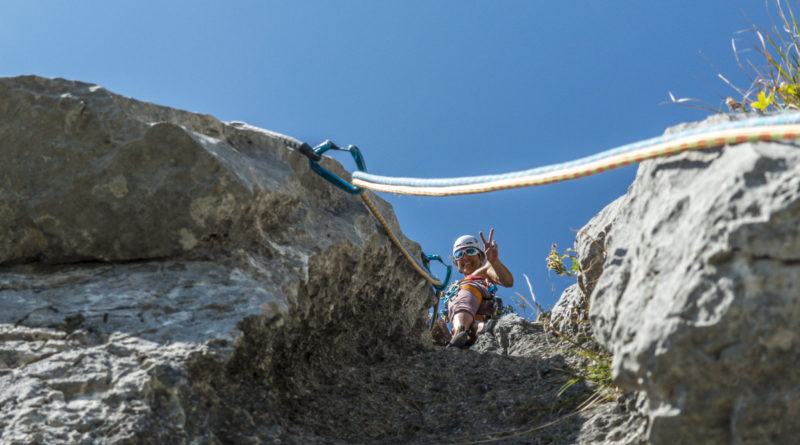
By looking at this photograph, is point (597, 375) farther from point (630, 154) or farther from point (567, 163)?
point (630, 154)

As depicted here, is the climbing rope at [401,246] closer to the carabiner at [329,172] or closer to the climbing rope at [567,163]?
the climbing rope at [567,163]

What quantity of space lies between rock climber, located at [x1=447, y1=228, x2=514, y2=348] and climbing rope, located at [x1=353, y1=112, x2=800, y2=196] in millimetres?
2452

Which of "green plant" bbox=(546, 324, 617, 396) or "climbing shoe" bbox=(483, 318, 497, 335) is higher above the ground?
"climbing shoe" bbox=(483, 318, 497, 335)

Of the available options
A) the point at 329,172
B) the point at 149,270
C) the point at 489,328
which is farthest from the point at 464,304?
the point at 149,270

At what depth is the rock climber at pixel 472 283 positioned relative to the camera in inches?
232

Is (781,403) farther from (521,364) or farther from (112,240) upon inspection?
(112,240)

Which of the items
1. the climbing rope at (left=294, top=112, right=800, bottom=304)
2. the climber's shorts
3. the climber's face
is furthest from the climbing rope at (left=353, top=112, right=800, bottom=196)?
the climber's face

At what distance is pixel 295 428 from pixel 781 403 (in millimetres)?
1730

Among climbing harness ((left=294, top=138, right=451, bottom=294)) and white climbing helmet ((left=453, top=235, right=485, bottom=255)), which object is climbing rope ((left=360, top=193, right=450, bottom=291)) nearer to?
climbing harness ((left=294, top=138, right=451, bottom=294))

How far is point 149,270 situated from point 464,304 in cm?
397

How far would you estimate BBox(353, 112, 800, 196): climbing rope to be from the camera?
1.88 m

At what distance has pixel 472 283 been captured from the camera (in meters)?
6.77

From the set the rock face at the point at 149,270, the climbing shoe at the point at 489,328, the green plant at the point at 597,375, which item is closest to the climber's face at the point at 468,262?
the climbing shoe at the point at 489,328

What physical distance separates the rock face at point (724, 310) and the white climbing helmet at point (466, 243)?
6.07m
